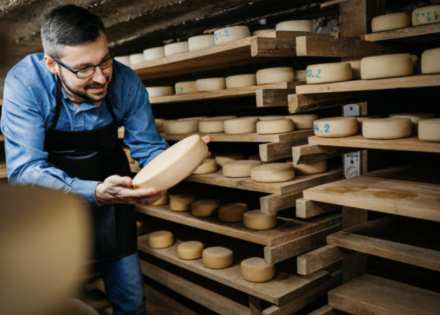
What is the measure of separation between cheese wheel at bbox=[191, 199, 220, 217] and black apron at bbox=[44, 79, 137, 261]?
43cm

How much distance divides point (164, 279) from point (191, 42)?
1.70 m

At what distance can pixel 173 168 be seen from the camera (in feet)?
5.88

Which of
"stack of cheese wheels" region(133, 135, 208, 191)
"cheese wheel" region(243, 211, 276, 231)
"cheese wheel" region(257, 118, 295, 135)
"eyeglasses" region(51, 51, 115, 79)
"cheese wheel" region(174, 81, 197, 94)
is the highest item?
"eyeglasses" region(51, 51, 115, 79)

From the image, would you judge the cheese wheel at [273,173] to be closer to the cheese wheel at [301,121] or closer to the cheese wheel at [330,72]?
the cheese wheel at [301,121]

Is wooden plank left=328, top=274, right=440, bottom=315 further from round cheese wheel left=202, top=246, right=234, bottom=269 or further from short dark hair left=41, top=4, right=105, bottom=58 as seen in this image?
short dark hair left=41, top=4, right=105, bottom=58

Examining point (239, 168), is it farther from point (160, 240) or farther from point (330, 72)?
point (160, 240)

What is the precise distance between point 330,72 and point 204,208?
50.3 inches

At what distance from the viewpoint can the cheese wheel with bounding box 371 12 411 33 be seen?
81.8 inches

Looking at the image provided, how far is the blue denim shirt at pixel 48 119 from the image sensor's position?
6.38 feet

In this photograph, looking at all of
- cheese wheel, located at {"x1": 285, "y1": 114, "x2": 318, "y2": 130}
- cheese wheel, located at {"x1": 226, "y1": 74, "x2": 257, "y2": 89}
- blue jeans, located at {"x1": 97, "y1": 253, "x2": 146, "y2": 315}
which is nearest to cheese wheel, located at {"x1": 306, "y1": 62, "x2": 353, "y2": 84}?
cheese wheel, located at {"x1": 285, "y1": 114, "x2": 318, "y2": 130}

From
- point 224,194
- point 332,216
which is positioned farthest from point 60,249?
point 224,194

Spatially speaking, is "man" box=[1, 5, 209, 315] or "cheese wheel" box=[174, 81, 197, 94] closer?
"man" box=[1, 5, 209, 315]

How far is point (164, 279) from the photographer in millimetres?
3016

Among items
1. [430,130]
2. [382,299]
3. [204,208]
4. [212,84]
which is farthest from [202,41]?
[382,299]
